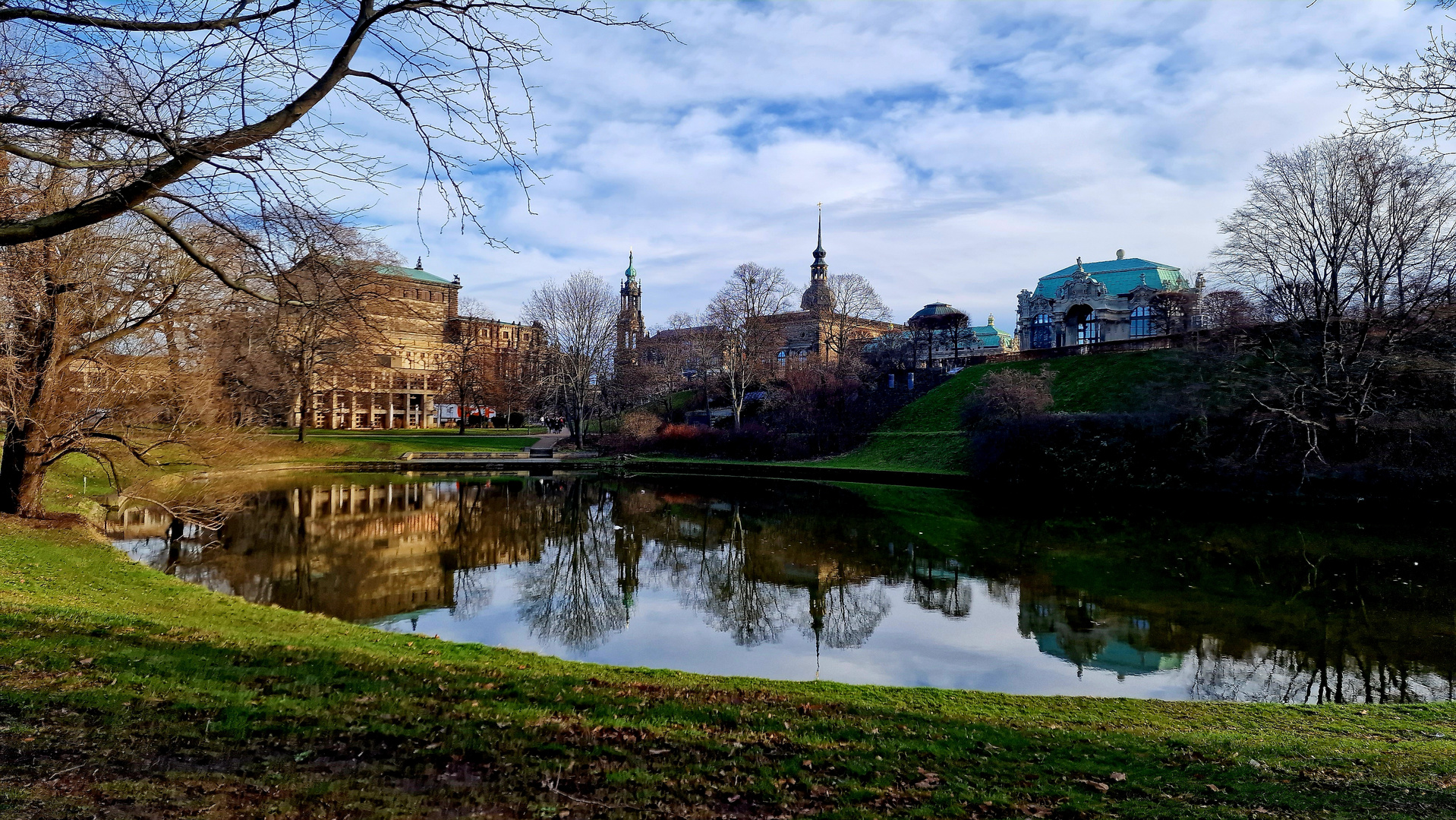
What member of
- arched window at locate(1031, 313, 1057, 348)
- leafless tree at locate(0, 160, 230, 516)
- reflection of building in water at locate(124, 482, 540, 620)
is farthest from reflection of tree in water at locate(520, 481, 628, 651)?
arched window at locate(1031, 313, 1057, 348)

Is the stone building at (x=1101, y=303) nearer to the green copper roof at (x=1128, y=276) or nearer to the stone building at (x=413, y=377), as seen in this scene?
the green copper roof at (x=1128, y=276)

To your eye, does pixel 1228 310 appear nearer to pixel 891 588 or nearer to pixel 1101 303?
pixel 1101 303

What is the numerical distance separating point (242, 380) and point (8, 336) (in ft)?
53.9

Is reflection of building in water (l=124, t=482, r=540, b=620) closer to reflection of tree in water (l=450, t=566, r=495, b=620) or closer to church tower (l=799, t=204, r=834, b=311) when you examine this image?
reflection of tree in water (l=450, t=566, r=495, b=620)

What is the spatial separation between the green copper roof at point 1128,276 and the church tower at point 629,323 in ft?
109

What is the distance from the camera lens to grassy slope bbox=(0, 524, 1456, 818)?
4102 mm

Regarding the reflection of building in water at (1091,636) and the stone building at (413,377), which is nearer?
the reflection of building in water at (1091,636)

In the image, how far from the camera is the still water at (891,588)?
10008 mm

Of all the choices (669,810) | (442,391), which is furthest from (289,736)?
(442,391)

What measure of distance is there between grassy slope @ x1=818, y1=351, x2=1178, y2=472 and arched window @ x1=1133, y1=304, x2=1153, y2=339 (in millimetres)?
15137

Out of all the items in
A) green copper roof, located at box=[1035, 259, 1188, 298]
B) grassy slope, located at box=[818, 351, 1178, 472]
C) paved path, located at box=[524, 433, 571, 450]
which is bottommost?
paved path, located at box=[524, 433, 571, 450]

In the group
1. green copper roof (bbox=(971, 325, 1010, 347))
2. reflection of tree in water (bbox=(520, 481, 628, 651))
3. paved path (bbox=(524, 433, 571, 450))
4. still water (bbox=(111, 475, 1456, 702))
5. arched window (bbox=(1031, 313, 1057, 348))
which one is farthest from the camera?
green copper roof (bbox=(971, 325, 1010, 347))

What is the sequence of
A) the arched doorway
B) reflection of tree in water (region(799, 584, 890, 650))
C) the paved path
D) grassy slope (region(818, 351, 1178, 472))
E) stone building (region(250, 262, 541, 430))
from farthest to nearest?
the arched doorway < stone building (region(250, 262, 541, 430)) < the paved path < grassy slope (region(818, 351, 1178, 472)) < reflection of tree in water (region(799, 584, 890, 650))

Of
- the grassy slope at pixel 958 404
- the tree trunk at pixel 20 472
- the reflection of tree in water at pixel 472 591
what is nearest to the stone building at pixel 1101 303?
the grassy slope at pixel 958 404
